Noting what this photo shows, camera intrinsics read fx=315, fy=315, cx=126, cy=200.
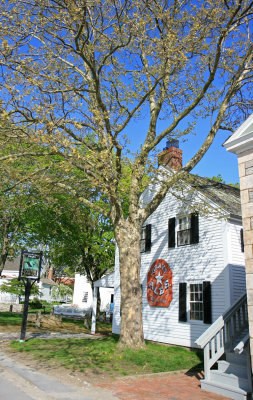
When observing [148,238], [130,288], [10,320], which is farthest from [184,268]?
[10,320]

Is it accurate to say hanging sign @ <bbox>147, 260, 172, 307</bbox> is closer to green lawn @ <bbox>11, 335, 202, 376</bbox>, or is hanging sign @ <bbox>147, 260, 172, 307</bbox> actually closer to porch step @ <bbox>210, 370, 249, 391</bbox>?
green lawn @ <bbox>11, 335, 202, 376</bbox>

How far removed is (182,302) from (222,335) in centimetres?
579

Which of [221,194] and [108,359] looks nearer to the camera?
[108,359]

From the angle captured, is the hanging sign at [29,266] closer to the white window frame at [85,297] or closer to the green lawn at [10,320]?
the green lawn at [10,320]

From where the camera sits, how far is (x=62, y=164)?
10.5 m

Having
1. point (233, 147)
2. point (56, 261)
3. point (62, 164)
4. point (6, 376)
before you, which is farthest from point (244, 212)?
point (56, 261)

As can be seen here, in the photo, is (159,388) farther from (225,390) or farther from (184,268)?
(184,268)

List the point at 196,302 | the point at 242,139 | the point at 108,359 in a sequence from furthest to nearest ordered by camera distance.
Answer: the point at 196,302 → the point at 108,359 → the point at 242,139

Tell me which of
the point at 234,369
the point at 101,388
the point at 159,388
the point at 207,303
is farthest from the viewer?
the point at 207,303

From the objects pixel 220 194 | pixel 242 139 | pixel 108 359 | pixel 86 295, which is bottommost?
pixel 108 359

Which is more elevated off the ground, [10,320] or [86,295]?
[86,295]

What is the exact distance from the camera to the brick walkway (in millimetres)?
6684

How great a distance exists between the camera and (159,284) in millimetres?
16094

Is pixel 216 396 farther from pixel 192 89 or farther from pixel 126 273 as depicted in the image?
pixel 192 89
